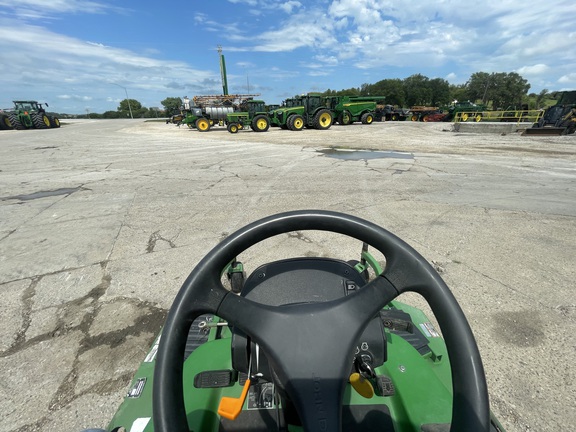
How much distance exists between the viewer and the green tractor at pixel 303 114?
1984 centimetres

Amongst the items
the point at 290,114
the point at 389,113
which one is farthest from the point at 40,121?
the point at 389,113

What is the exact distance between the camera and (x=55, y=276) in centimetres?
297

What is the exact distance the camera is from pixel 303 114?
2048 cm

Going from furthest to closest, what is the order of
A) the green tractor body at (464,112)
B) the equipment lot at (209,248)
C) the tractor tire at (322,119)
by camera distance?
the green tractor body at (464,112) < the tractor tire at (322,119) < the equipment lot at (209,248)

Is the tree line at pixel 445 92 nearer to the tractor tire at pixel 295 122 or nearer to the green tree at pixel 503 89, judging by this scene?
the green tree at pixel 503 89

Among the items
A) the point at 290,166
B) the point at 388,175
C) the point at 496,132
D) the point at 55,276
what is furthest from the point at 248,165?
the point at 496,132

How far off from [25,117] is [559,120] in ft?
133

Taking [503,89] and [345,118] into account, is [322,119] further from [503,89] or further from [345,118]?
[503,89]

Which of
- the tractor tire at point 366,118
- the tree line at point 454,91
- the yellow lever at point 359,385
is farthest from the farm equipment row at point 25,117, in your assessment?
the tree line at point 454,91

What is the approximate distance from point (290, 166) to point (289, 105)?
14.9m

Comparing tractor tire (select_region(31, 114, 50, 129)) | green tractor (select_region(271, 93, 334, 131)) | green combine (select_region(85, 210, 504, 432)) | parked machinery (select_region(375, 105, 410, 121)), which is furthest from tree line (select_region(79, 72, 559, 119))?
green combine (select_region(85, 210, 504, 432))

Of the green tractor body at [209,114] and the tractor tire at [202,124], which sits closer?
the tractor tire at [202,124]

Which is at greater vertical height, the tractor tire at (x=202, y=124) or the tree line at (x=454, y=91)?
the tree line at (x=454, y=91)

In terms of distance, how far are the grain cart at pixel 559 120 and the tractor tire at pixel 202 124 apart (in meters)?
21.2
